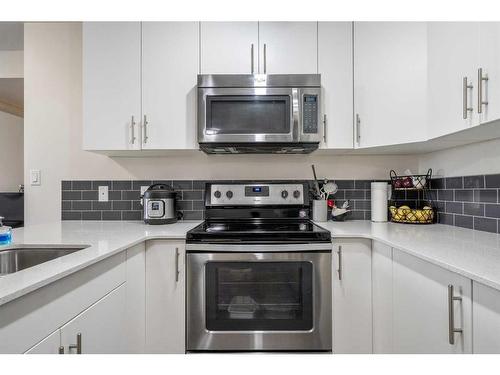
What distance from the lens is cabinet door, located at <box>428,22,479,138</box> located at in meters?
1.20

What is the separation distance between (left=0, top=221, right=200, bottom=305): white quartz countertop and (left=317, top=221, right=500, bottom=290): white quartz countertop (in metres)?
0.98

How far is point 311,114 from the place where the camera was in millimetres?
1865

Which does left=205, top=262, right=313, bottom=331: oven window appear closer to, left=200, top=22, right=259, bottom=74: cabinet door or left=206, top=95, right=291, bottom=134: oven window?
left=206, top=95, right=291, bottom=134: oven window

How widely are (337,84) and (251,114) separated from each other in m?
0.56

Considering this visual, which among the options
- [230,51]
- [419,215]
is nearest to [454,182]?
[419,215]

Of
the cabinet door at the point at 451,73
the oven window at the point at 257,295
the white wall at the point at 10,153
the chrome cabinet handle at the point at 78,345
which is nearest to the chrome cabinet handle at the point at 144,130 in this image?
the oven window at the point at 257,295

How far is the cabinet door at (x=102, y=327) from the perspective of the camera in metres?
1.01

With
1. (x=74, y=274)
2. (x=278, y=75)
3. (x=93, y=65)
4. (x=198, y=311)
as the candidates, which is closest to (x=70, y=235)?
(x=74, y=274)

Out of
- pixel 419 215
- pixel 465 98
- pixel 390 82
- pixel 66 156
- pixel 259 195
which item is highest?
pixel 390 82

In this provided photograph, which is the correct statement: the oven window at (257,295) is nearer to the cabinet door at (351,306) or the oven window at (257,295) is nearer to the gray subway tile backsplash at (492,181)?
the cabinet door at (351,306)

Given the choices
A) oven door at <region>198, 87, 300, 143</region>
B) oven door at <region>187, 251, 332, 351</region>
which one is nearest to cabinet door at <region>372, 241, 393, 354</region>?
oven door at <region>187, 251, 332, 351</region>

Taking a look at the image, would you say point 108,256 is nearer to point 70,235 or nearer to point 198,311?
point 70,235

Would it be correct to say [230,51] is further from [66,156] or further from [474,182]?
[474,182]

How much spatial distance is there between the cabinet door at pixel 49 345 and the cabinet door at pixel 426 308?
120 cm
